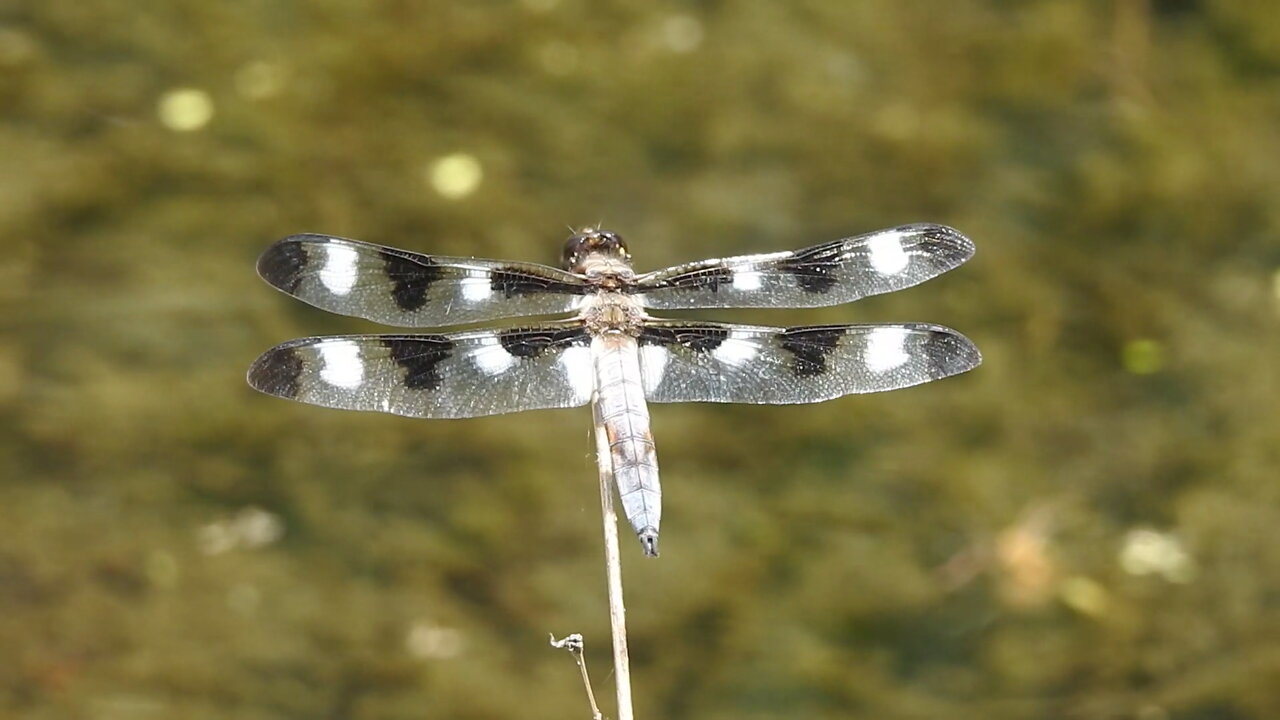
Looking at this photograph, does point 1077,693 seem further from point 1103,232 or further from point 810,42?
point 810,42

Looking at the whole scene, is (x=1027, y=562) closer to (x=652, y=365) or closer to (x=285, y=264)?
(x=652, y=365)

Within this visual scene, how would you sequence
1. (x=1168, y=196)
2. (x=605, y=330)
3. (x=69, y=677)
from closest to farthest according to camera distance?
(x=605, y=330) < (x=69, y=677) < (x=1168, y=196)

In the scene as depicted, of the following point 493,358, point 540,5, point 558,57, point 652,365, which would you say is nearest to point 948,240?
point 652,365

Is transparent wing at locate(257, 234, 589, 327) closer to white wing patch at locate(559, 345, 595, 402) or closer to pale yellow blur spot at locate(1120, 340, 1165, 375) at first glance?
white wing patch at locate(559, 345, 595, 402)

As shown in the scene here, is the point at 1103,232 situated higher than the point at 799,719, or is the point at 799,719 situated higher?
the point at 1103,232

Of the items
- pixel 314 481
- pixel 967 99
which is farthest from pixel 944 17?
pixel 314 481

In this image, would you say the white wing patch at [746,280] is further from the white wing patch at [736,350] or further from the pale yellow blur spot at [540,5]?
the pale yellow blur spot at [540,5]
